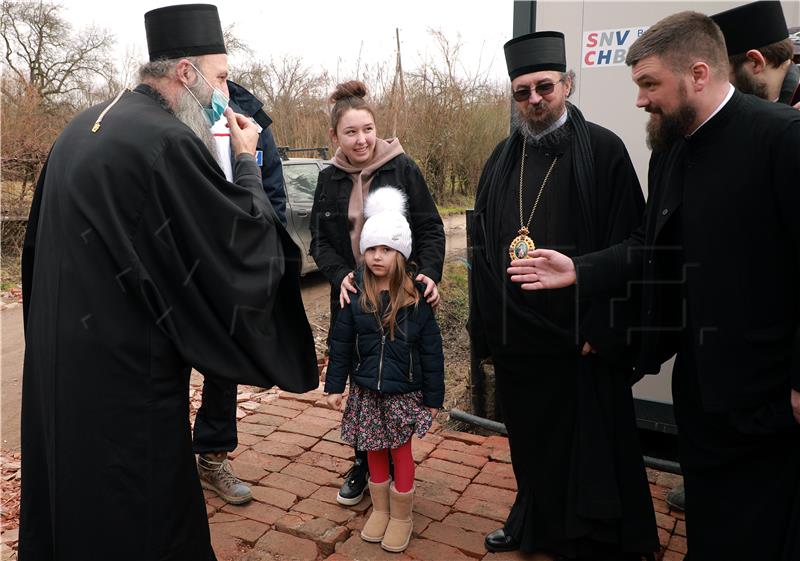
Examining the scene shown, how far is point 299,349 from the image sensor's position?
2840 mm

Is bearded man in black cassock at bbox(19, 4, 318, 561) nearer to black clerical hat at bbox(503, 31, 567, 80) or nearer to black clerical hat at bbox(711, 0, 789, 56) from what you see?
black clerical hat at bbox(503, 31, 567, 80)

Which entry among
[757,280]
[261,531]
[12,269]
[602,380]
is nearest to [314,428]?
[261,531]

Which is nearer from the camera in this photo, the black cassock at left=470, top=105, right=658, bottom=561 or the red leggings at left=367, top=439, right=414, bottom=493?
the black cassock at left=470, top=105, right=658, bottom=561

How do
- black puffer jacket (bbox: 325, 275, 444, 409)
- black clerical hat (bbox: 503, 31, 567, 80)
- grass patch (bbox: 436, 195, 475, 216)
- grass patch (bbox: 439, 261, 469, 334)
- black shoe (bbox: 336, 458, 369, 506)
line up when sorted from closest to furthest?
black clerical hat (bbox: 503, 31, 567, 80) < black puffer jacket (bbox: 325, 275, 444, 409) < black shoe (bbox: 336, 458, 369, 506) < grass patch (bbox: 439, 261, 469, 334) < grass patch (bbox: 436, 195, 475, 216)

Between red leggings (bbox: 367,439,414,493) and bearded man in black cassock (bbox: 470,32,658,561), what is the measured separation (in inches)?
19.1

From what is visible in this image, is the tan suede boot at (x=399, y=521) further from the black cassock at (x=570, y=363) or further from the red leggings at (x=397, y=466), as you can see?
the black cassock at (x=570, y=363)

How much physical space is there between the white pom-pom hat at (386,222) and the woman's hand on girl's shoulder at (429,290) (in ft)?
0.42

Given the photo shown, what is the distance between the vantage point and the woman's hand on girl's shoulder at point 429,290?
3.31 m

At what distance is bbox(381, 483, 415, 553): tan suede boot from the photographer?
324 cm

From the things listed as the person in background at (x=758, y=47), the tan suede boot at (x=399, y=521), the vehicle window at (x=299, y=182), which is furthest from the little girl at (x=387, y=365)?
the vehicle window at (x=299, y=182)

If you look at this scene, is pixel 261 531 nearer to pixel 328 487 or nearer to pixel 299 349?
pixel 328 487

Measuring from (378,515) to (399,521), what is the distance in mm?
116

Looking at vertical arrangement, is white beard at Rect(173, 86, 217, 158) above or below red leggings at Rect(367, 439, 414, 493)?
above

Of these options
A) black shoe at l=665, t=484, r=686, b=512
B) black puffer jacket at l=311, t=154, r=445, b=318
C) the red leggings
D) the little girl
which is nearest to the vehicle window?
black puffer jacket at l=311, t=154, r=445, b=318
